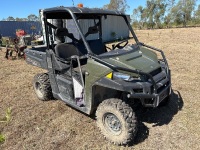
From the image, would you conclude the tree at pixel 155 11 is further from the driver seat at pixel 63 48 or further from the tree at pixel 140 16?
the driver seat at pixel 63 48

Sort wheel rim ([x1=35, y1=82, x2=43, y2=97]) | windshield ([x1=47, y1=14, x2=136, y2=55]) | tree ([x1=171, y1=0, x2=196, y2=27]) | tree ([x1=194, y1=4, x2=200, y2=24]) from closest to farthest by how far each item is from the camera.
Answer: windshield ([x1=47, y1=14, x2=136, y2=55]) → wheel rim ([x1=35, y1=82, x2=43, y2=97]) → tree ([x1=194, y1=4, x2=200, y2=24]) → tree ([x1=171, y1=0, x2=196, y2=27])

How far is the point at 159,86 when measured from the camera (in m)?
3.42

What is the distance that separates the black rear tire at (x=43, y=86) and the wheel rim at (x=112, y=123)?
1.95 meters

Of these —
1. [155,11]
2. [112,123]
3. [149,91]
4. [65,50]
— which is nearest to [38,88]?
[65,50]

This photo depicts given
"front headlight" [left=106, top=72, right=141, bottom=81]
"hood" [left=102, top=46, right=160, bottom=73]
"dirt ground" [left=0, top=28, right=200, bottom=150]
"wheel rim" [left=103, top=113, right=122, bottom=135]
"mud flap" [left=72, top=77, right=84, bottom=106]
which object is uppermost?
"hood" [left=102, top=46, right=160, bottom=73]

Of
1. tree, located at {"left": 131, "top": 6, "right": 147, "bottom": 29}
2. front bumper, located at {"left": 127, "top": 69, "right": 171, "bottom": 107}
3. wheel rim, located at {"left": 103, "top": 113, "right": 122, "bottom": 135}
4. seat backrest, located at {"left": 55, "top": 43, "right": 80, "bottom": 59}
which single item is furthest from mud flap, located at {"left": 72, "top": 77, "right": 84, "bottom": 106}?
tree, located at {"left": 131, "top": 6, "right": 147, "bottom": 29}

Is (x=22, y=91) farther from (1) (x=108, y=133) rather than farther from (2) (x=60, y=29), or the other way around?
(1) (x=108, y=133)

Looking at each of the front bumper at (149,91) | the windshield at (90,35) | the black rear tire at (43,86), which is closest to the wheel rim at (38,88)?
the black rear tire at (43,86)

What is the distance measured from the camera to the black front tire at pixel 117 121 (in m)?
3.25

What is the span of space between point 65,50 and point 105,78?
1.55 m

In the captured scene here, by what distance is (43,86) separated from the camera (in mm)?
4949

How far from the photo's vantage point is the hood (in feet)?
11.4

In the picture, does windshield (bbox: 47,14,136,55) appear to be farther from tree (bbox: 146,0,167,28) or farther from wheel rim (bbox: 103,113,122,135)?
tree (bbox: 146,0,167,28)

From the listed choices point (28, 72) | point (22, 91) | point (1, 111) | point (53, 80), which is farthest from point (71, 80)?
point (28, 72)
